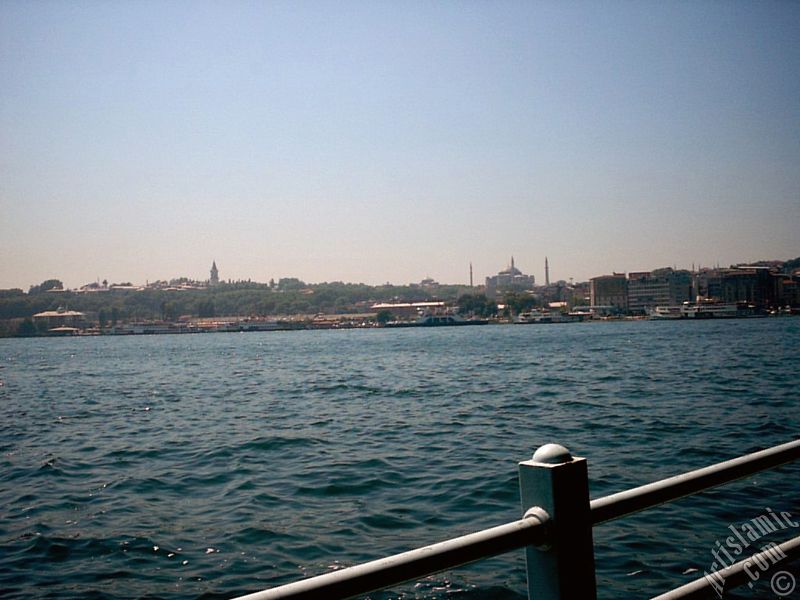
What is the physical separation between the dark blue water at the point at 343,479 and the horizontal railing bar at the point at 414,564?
493 centimetres

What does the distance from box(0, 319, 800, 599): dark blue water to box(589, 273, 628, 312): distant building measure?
149 metres

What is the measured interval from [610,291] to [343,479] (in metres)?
169

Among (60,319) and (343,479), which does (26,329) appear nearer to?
(60,319)

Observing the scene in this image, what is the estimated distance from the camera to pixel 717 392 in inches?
861

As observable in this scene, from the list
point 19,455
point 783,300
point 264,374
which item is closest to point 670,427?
point 19,455

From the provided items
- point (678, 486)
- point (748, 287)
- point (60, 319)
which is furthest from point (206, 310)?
point (678, 486)

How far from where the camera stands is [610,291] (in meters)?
171

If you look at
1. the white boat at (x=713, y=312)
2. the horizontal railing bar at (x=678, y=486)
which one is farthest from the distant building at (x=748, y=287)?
the horizontal railing bar at (x=678, y=486)

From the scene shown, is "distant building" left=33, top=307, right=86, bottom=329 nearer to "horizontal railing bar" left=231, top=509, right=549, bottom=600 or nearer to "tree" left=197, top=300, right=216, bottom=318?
"tree" left=197, top=300, right=216, bottom=318

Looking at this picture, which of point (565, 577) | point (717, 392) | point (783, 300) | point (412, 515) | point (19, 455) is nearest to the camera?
point (565, 577)

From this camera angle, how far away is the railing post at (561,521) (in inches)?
64.1

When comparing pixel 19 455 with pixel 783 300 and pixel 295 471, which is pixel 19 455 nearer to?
pixel 295 471

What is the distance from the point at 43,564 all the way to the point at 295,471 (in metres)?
4.79

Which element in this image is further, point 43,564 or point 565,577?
point 43,564
